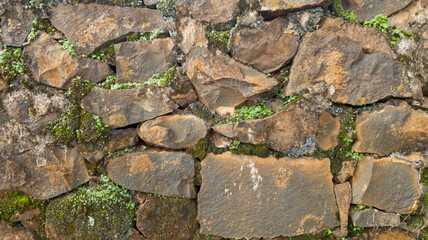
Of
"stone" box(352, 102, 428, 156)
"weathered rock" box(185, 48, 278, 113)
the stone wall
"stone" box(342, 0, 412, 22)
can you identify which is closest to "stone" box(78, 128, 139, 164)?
the stone wall

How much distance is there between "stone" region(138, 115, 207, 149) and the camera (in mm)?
2537

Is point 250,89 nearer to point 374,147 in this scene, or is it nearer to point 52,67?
point 374,147

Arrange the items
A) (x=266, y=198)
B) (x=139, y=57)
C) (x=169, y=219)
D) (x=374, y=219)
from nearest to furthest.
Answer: (x=374, y=219), (x=266, y=198), (x=169, y=219), (x=139, y=57)

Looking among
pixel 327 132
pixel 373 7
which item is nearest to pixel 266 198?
pixel 327 132

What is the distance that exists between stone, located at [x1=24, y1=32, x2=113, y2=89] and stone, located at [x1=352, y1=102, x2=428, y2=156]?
2264mm

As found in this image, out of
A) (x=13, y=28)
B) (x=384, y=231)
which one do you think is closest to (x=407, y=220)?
(x=384, y=231)

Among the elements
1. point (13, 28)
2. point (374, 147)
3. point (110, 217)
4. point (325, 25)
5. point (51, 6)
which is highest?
point (325, 25)

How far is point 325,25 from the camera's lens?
238cm

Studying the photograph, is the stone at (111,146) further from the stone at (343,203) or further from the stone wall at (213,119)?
the stone at (343,203)

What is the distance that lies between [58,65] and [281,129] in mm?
2066

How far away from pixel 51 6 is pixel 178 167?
1899 mm

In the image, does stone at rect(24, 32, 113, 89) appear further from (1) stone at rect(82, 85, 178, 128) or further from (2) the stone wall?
(1) stone at rect(82, 85, 178, 128)

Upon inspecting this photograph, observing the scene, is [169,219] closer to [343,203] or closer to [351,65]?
[343,203]

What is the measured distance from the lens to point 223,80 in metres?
2.50
